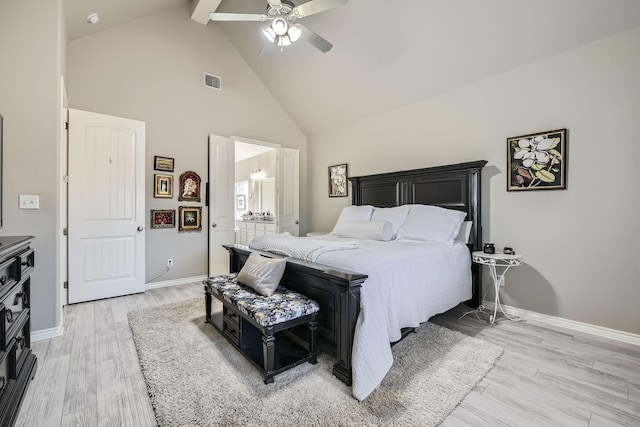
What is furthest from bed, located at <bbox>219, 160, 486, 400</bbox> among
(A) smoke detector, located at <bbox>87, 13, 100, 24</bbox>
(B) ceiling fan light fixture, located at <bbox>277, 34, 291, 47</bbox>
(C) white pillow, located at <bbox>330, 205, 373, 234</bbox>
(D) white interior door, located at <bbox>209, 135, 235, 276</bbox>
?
(A) smoke detector, located at <bbox>87, 13, 100, 24</bbox>

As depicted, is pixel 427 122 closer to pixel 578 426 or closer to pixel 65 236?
pixel 578 426

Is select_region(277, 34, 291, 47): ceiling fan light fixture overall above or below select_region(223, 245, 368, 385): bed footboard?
above

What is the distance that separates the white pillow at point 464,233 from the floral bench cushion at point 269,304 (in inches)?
75.8

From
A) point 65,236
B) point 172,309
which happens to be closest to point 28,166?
point 65,236

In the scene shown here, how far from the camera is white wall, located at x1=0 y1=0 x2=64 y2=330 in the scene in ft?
7.55

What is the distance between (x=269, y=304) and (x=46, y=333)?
6.76 ft

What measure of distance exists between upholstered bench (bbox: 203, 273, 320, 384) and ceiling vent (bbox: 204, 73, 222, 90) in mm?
3422

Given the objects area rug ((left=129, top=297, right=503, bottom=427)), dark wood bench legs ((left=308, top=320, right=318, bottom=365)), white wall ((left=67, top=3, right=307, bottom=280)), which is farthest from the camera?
white wall ((left=67, top=3, right=307, bottom=280))

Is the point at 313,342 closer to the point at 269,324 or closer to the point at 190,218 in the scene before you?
the point at 269,324

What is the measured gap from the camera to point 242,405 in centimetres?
163

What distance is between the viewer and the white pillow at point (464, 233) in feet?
10.3

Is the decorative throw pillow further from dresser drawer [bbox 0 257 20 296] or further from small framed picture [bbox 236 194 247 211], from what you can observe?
small framed picture [bbox 236 194 247 211]

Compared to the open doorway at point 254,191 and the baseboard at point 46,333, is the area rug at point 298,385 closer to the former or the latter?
the baseboard at point 46,333

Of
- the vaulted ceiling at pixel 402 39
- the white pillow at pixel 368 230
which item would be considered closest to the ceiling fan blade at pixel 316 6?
the vaulted ceiling at pixel 402 39
